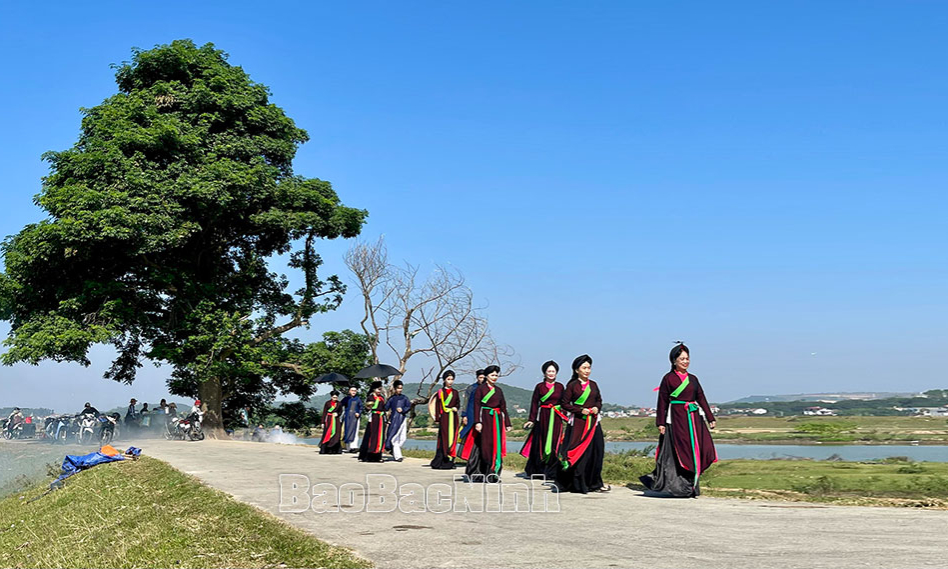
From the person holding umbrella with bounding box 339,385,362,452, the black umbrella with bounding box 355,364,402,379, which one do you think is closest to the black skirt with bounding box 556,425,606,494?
the black umbrella with bounding box 355,364,402,379

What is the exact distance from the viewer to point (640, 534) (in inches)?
289

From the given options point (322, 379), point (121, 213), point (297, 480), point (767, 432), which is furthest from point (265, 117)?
point (767, 432)

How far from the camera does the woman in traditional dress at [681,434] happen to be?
35.1ft

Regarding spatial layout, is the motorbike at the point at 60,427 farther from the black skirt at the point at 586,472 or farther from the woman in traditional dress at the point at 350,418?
the black skirt at the point at 586,472

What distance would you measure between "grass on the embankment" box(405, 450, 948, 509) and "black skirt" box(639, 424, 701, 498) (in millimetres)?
608

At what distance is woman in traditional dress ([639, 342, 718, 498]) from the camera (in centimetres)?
1070

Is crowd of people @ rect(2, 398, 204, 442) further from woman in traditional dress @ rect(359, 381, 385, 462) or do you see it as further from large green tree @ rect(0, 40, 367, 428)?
woman in traditional dress @ rect(359, 381, 385, 462)

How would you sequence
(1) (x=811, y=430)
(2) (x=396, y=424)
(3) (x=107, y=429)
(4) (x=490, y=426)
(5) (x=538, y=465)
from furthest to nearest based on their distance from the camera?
(1) (x=811, y=430) → (3) (x=107, y=429) → (2) (x=396, y=424) → (5) (x=538, y=465) → (4) (x=490, y=426)

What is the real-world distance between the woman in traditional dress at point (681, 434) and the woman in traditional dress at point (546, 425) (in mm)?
1710

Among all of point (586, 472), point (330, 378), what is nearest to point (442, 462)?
point (586, 472)

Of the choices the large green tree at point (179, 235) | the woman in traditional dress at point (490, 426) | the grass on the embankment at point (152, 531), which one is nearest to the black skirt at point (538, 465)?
the woman in traditional dress at point (490, 426)

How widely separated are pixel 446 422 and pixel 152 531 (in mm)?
8649

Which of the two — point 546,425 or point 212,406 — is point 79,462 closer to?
point 546,425

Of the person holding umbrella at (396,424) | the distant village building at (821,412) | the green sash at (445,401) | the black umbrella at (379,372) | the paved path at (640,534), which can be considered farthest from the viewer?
the distant village building at (821,412)
